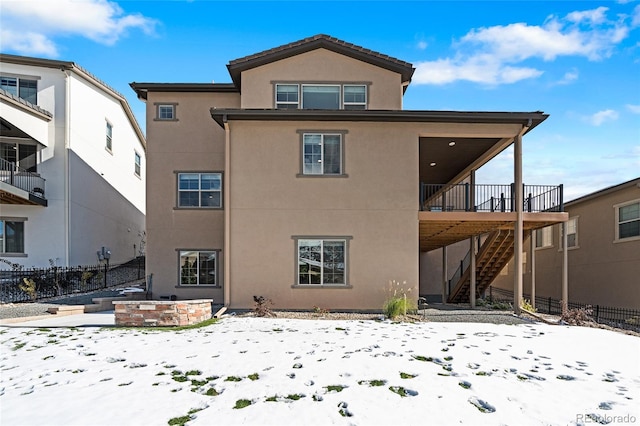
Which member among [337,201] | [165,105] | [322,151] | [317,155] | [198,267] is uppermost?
[165,105]

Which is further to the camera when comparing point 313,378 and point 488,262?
point 488,262

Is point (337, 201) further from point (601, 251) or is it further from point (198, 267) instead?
point (601, 251)

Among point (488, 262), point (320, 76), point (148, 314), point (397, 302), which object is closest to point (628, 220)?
point (488, 262)

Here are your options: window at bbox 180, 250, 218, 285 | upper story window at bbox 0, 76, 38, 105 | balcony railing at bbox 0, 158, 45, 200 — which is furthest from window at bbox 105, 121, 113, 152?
window at bbox 180, 250, 218, 285

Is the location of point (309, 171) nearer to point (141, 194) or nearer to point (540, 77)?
point (540, 77)

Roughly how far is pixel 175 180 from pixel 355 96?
758 centimetres

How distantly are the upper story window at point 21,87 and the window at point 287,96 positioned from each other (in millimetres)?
12249

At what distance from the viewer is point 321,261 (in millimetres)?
13438

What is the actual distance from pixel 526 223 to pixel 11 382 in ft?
47.9

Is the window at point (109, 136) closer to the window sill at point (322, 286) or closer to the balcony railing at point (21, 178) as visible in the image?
the balcony railing at point (21, 178)

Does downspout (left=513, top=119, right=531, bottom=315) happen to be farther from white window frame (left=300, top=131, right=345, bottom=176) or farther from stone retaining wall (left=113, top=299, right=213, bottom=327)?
stone retaining wall (left=113, top=299, right=213, bottom=327)

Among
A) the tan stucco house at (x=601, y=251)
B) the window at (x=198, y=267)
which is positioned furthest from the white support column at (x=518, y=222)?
the window at (x=198, y=267)

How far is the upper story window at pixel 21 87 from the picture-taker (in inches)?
733

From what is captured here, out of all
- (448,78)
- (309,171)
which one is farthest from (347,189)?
(448,78)
